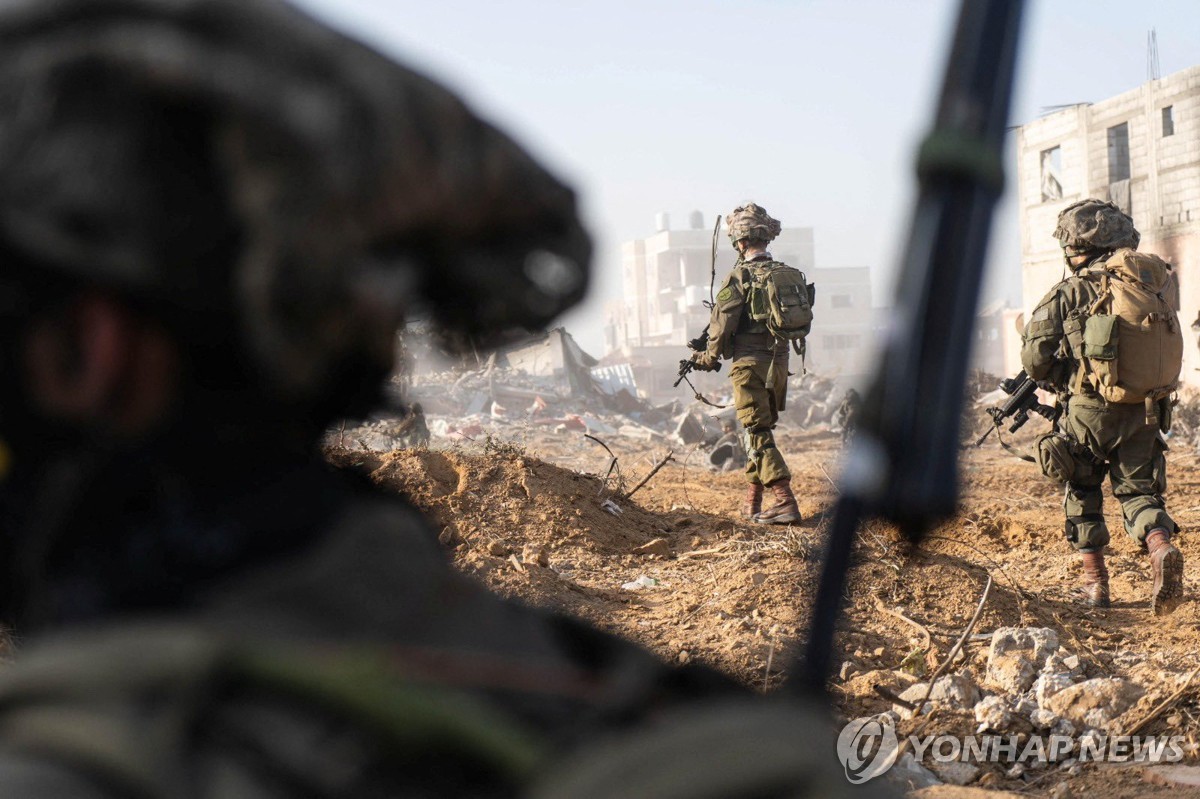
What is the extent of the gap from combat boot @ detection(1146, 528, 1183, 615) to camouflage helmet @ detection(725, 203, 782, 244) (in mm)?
3511

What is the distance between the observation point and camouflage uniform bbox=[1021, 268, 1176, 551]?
5.92 meters

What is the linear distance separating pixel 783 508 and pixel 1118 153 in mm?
13592

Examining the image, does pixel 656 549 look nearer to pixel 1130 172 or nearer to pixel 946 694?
pixel 946 694

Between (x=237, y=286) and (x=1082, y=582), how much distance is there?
693 cm

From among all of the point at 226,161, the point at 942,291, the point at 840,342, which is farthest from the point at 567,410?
the point at 840,342

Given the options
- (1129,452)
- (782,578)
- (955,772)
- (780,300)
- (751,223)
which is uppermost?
(751,223)

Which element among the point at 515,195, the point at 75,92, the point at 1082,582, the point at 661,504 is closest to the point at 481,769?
the point at 515,195

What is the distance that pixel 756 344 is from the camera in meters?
8.44

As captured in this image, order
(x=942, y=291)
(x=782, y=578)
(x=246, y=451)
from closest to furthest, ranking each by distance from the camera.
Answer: (x=246, y=451)
(x=942, y=291)
(x=782, y=578)

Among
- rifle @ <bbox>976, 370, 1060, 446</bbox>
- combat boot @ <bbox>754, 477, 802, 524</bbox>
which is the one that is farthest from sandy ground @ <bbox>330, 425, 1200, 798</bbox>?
rifle @ <bbox>976, 370, 1060, 446</bbox>

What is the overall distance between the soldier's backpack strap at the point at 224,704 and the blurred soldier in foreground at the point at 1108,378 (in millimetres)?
5599

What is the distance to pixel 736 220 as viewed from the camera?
836cm

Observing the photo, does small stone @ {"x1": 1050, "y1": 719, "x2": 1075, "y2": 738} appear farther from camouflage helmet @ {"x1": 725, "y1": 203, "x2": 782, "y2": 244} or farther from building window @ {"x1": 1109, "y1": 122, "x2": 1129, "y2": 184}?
building window @ {"x1": 1109, "y1": 122, "x2": 1129, "y2": 184}

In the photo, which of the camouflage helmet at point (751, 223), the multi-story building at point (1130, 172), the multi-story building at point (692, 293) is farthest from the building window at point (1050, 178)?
the multi-story building at point (692, 293)
